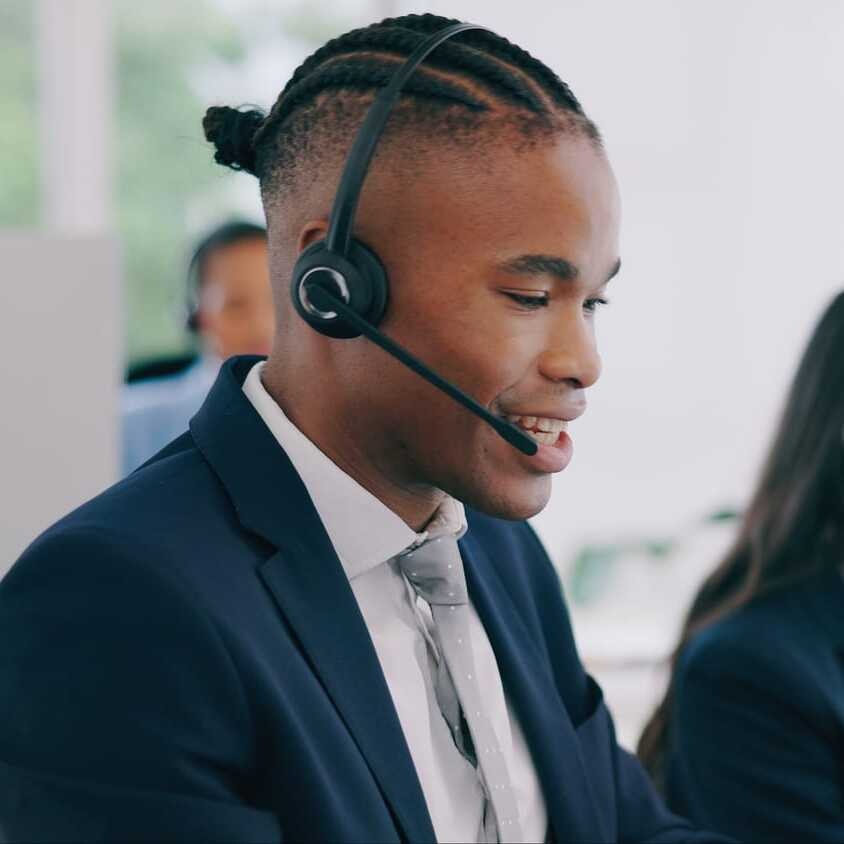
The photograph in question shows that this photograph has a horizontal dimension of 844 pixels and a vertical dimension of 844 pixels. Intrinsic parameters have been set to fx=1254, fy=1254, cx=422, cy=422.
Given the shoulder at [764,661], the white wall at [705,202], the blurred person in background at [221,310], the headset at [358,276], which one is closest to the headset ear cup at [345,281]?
the headset at [358,276]

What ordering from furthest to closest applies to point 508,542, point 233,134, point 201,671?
point 508,542
point 233,134
point 201,671

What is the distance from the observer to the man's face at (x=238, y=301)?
284cm

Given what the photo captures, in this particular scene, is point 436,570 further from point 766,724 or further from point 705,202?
point 705,202

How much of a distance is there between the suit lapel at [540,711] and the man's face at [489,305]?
0.16m

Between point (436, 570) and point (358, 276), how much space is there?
0.81ft

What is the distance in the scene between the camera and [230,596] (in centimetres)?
80

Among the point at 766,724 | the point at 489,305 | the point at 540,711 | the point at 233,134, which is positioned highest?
the point at 233,134

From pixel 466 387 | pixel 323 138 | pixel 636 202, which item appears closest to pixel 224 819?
pixel 466 387

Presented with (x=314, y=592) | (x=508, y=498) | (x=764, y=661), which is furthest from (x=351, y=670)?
(x=764, y=661)

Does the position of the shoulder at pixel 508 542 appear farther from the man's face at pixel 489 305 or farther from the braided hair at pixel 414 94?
the braided hair at pixel 414 94

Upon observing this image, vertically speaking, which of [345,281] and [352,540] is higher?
[345,281]

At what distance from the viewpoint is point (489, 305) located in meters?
0.84

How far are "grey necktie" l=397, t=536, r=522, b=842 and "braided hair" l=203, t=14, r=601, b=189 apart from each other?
305 millimetres

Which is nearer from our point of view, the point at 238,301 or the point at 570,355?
the point at 570,355
